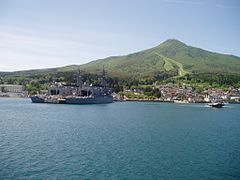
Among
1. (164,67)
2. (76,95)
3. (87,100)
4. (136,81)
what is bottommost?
(87,100)

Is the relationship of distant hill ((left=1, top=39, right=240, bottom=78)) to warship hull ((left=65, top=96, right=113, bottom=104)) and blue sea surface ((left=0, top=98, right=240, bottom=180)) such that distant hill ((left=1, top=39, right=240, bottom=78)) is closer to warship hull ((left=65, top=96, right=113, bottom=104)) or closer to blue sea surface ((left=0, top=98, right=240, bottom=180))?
warship hull ((left=65, top=96, right=113, bottom=104))

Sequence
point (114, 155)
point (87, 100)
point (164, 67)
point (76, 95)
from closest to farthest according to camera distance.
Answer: point (114, 155) → point (87, 100) → point (76, 95) → point (164, 67)

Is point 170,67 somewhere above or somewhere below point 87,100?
above

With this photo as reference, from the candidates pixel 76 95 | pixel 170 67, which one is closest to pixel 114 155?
pixel 76 95

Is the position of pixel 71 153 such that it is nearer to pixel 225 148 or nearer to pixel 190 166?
pixel 190 166

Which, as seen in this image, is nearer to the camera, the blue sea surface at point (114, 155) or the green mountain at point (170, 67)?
the blue sea surface at point (114, 155)

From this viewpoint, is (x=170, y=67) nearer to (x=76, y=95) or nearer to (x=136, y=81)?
(x=136, y=81)

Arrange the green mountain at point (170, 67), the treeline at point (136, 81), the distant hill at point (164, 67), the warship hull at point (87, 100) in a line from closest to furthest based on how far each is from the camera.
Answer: the warship hull at point (87, 100) < the treeline at point (136, 81) < the distant hill at point (164, 67) < the green mountain at point (170, 67)

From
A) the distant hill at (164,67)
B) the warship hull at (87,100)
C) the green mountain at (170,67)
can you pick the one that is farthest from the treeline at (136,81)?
the warship hull at (87,100)

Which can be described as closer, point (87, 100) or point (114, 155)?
point (114, 155)

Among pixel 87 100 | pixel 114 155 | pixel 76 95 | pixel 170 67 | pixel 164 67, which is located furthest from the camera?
pixel 164 67

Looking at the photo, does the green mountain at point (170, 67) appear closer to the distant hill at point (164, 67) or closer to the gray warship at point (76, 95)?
the distant hill at point (164, 67)

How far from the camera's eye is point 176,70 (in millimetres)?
167000

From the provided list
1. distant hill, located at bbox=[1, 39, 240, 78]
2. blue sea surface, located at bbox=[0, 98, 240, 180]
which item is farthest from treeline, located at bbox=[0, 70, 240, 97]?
blue sea surface, located at bbox=[0, 98, 240, 180]
